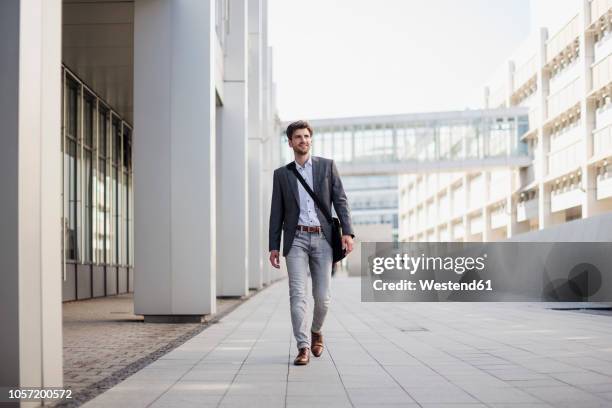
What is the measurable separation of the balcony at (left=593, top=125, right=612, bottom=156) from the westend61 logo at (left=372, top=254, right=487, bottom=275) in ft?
50.3

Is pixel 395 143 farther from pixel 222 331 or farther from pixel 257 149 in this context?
pixel 222 331

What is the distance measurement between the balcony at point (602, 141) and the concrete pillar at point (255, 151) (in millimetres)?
20110

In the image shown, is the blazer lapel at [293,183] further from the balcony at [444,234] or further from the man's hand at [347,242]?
the balcony at [444,234]

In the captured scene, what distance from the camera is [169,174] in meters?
12.5

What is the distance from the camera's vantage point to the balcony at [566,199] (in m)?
45.6

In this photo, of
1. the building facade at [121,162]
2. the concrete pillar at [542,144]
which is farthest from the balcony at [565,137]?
the building facade at [121,162]

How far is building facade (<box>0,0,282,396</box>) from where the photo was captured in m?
5.04

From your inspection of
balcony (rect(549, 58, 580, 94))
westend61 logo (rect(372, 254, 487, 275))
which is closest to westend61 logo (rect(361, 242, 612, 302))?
westend61 logo (rect(372, 254, 487, 275))

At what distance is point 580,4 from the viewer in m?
45.1

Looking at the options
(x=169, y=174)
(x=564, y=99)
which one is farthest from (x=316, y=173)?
(x=564, y=99)

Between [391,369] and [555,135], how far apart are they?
47.2 meters

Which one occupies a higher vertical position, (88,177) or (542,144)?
(542,144)

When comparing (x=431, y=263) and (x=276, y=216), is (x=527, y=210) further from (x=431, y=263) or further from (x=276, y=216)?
(x=276, y=216)

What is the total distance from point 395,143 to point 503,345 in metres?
47.9
